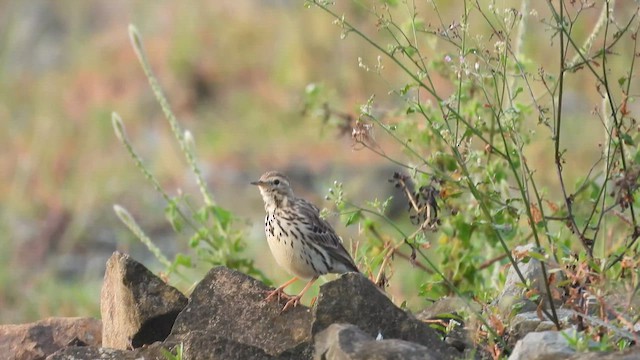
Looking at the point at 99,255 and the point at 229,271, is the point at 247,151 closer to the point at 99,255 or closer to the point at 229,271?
the point at 99,255

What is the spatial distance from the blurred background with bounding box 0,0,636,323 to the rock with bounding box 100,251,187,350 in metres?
4.44

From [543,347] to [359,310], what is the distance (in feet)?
2.44

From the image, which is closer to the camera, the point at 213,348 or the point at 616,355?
the point at 616,355

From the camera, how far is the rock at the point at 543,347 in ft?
15.3

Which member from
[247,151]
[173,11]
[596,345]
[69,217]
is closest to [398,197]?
[247,151]

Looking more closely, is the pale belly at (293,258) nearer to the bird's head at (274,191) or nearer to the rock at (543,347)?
the bird's head at (274,191)

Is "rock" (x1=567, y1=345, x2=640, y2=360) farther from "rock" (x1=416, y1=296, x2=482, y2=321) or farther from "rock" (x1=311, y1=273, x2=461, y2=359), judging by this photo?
"rock" (x1=416, y1=296, x2=482, y2=321)

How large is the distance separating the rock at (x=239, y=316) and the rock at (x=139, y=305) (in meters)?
0.15

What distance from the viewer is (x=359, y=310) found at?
5.16m

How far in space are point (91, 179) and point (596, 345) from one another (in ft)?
32.2

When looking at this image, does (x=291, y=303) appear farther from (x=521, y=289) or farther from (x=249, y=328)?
(x=521, y=289)

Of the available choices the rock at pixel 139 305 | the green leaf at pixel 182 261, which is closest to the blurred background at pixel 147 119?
the green leaf at pixel 182 261

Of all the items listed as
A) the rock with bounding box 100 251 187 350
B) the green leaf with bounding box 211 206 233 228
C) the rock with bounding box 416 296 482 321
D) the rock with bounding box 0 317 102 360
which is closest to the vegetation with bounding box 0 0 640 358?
the green leaf with bounding box 211 206 233 228

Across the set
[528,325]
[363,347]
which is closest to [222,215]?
[528,325]
